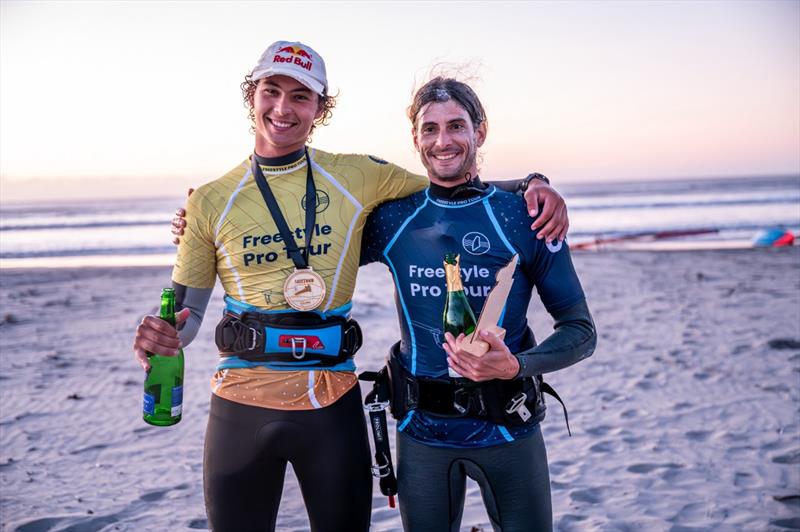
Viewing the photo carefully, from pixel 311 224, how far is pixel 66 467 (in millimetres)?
4439

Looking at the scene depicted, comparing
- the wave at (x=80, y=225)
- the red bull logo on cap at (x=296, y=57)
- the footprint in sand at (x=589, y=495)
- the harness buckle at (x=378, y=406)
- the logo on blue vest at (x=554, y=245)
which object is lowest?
the footprint in sand at (x=589, y=495)

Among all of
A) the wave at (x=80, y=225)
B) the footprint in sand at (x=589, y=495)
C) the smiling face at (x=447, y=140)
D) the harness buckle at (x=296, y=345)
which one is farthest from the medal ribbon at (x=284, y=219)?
A: the wave at (x=80, y=225)

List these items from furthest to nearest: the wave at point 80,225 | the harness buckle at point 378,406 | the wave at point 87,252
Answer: the wave at point 80,225 < the wave at point 87,252 < the harness buckle at point 378,406

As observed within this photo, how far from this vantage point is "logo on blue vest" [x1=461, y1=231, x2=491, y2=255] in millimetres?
3129

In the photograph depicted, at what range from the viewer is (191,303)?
3256 mm

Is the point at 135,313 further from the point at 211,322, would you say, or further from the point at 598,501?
the point at 598,501

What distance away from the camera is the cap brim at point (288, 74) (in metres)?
3.15

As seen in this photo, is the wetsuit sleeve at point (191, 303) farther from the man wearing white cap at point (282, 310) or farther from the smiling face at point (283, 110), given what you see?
the smiling face at point (283, 110)

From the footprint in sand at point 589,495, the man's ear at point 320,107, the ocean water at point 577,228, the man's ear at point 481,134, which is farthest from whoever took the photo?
the ocean water at point 577,228

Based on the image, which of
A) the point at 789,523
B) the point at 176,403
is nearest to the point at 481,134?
the point at 176,403

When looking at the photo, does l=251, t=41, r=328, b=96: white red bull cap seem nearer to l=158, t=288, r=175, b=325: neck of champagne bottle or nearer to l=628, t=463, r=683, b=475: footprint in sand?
l=158, t=288, r=175, b=325: neck of champagne bottle

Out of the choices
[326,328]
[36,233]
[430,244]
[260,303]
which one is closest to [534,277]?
[430,244]

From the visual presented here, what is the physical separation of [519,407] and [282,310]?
1201 mm

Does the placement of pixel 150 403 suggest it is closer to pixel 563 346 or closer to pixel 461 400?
pixel 461 400
